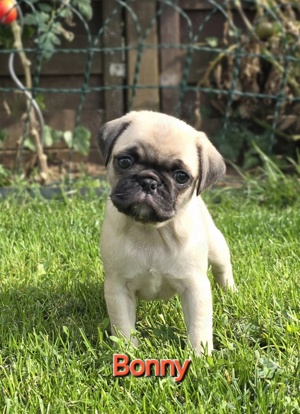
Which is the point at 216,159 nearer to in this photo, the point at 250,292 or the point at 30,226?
the point at 250,292

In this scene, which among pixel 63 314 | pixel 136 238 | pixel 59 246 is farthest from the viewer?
pixel 59 246

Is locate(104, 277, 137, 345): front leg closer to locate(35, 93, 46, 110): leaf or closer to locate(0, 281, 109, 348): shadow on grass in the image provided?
locate(0, 281, 109, 348): shadow on grass

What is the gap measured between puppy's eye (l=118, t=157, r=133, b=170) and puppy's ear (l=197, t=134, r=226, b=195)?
1.13 feet

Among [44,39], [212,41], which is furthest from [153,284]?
[212,41]

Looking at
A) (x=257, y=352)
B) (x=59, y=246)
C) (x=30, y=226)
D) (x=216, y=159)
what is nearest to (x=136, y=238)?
(x=216, y=159)

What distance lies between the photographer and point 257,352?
2.91 m

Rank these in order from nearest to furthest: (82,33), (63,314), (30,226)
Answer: (63,314), (30,226), (82,33)

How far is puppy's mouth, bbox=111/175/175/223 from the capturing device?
2.82 meters

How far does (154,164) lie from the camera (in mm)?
2920

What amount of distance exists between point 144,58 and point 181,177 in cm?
438

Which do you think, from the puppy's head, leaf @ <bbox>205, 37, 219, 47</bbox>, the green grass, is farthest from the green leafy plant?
the puppy's head

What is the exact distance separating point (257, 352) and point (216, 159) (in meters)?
0.88

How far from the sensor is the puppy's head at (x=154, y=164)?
2852 millimetres

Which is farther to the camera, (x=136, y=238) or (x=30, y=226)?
(x=30, y=226)
